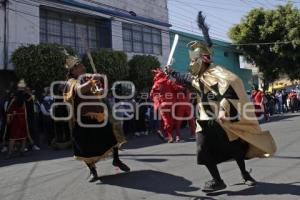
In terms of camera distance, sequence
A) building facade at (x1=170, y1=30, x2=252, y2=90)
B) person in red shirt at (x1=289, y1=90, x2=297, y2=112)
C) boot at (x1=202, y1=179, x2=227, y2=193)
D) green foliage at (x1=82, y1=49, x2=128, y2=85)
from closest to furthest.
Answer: boot at (x1=202, y1=179, x2=227, y2=193), green foliage at (x1=82, y1=49, x2=128, y2=85), building facade at (x1=170, y1=30, x2=252, y2=90), person in red shirt at (x1=289, y1=90, x2=297, y2=112)

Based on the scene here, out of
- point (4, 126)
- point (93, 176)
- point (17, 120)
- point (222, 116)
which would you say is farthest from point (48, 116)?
point (222, 116)

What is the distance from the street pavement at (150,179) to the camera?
5742mm

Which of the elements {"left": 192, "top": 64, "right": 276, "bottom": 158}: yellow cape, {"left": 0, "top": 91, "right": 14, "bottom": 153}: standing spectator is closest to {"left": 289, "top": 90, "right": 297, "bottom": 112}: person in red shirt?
{"left": 0, "top": 91, "right": 14, "bottom": 153}: standing spectator

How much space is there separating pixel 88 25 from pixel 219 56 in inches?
519

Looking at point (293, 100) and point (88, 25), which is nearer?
point (88, 25)

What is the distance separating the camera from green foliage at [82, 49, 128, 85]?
1827 centimetres

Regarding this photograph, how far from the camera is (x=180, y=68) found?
26031 millimetres

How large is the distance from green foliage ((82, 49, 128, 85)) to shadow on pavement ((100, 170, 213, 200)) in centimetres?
1122

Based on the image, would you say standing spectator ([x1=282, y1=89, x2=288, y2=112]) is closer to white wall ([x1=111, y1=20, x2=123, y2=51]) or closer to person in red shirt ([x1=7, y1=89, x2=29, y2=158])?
white wall ([x1=111, y1=20, x2=123, y2=51])

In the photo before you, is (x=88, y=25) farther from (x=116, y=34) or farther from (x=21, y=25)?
(x=21, y=25)

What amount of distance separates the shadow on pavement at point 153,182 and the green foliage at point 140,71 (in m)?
13.4

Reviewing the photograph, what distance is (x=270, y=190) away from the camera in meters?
5.66

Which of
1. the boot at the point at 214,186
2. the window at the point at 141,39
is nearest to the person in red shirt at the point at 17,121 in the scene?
the boot at the point at 214,186

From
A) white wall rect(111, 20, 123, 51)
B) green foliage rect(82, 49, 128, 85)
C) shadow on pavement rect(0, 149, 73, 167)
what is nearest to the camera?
shadow on pavement rect(0, 149, 73, 167)
